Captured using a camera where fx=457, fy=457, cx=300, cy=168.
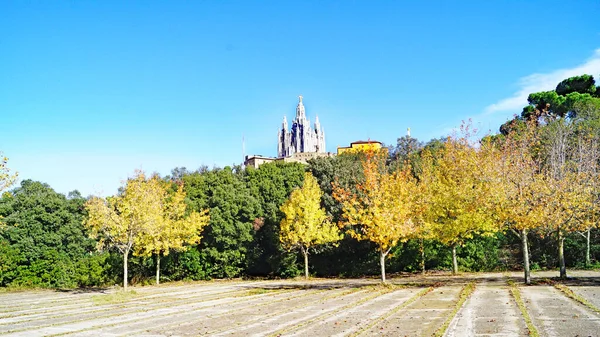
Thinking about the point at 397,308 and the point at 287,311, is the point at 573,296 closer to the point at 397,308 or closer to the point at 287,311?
the point at 397,308

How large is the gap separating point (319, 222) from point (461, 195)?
39.4ft

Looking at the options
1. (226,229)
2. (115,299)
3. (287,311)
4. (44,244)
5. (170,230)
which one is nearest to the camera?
(287,311)

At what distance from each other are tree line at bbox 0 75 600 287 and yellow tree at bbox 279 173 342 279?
88mm

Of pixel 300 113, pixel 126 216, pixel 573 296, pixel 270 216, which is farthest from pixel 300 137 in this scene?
pixel 573 296

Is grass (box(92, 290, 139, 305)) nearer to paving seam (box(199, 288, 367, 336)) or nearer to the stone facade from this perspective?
paving seam (box(199, 288, 367, 336))

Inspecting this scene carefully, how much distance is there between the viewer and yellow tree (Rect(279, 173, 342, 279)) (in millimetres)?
31578

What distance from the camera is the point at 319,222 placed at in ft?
105

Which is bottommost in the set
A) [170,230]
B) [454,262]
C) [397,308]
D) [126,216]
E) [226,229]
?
[454,262]

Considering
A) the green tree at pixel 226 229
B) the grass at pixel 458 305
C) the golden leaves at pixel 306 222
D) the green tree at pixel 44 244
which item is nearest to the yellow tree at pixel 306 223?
the golden leaves at pixel 306 222

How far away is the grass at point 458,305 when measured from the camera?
10851 mm

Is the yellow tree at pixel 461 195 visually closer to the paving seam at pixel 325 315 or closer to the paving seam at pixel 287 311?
the paving seam at pixel 325 315

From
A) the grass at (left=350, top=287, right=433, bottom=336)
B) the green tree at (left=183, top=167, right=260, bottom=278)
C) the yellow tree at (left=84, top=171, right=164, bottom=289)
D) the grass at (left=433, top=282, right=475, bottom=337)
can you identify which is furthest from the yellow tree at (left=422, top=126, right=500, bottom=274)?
the yellow tree at (left=84, top=171, right=164, bottom=289)

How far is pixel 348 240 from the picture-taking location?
33.7 meters

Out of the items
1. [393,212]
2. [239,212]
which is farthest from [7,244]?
[393,212]
